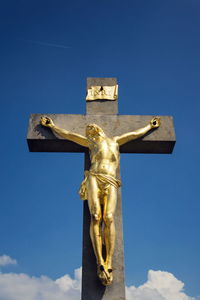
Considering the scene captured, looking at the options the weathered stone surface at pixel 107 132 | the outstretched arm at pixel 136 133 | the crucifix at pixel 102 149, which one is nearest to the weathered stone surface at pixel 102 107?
the crucifix at pixel 102 149

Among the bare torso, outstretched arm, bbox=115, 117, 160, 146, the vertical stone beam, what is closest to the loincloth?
the bare torso

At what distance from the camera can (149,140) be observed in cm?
685

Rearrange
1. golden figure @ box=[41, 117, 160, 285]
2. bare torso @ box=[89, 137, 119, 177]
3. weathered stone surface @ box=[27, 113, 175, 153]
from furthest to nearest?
weathered stone surface @ box=[27, 113, 175, 153], bare torso @ box=[89, 137, 119, 177], golden figure @ box=[41, 117, 160, 285]

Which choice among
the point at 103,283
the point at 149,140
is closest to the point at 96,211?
the point at 103,283

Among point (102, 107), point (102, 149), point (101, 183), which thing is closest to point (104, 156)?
point (102, 149)

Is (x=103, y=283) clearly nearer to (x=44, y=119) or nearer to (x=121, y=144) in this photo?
(x=121, y=144)

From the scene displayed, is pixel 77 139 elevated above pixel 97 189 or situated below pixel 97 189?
above

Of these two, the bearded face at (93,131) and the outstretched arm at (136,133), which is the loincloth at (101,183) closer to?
the bearded face at (93,131)

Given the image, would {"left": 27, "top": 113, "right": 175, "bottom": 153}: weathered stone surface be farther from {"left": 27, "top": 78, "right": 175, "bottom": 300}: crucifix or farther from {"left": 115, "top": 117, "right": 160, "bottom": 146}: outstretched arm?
{"left": 115, "top": 117, "right": 160, "bottom": 146}: outstretched arm

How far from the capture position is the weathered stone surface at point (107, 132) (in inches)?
268

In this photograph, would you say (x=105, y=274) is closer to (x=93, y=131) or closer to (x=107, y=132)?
(x=93, y=131)

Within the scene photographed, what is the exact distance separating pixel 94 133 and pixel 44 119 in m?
1.20

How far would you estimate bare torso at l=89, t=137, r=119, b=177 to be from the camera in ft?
18.9

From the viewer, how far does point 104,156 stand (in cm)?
594
